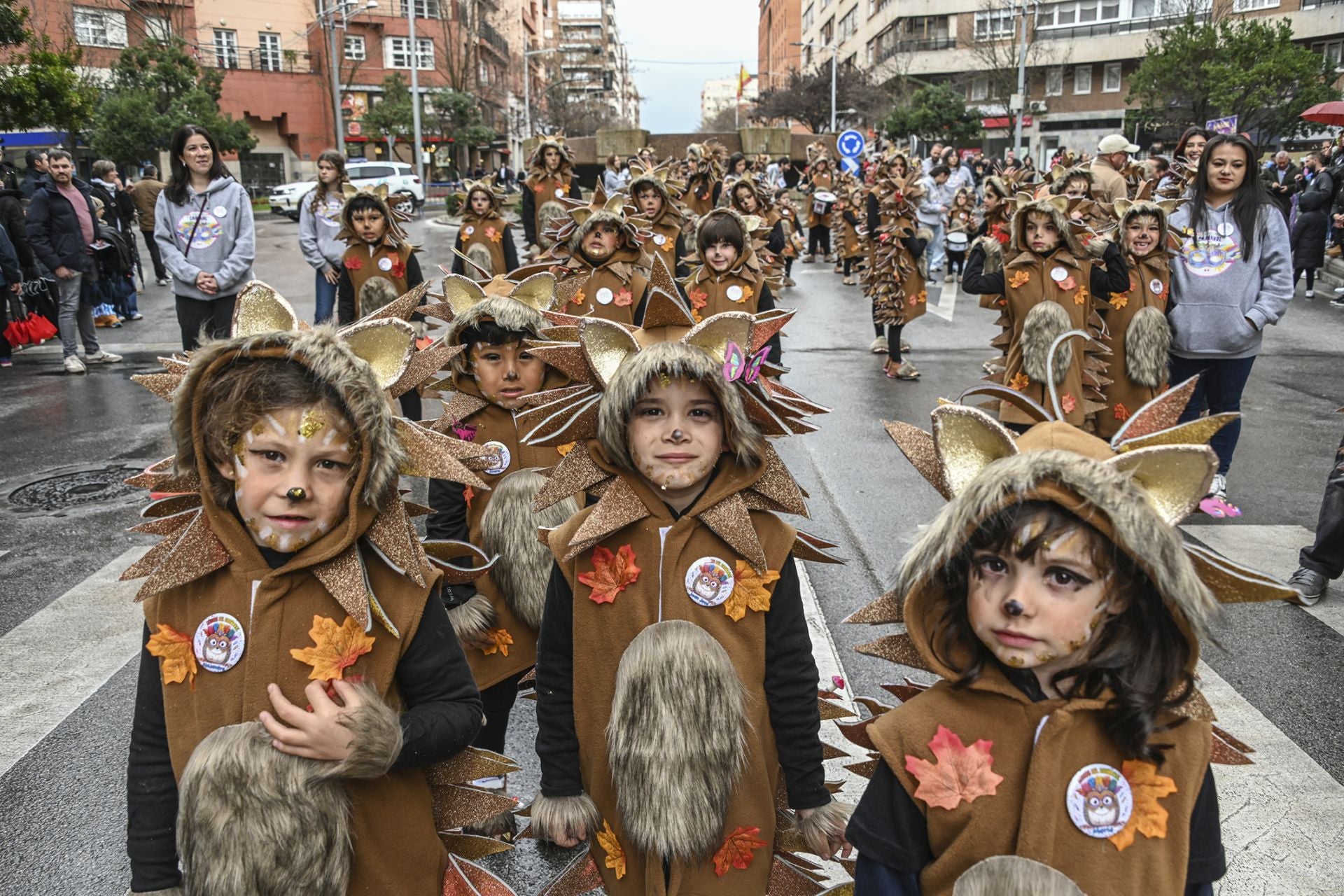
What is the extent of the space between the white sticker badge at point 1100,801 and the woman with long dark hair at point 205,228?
712 cm

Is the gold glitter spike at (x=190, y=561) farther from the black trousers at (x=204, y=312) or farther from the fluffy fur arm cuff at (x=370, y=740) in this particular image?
the black trousers at (x=204, y=312)

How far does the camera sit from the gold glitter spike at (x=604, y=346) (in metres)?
2.64

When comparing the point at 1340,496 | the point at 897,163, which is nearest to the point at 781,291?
the point at 897,163

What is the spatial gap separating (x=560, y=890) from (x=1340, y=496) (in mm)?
4205

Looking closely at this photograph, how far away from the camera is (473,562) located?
3.32 meters

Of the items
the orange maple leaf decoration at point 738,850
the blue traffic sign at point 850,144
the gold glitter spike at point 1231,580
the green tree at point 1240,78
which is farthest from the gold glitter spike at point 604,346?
the green tree at point 1240,78

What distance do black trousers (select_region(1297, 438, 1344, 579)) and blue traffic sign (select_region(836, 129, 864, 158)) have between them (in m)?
17.8

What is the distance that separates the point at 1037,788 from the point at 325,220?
Answer: 8863mm

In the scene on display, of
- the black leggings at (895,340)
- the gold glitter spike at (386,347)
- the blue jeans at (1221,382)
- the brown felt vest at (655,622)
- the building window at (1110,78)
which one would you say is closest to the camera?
the gold glitter spike at (386,347)

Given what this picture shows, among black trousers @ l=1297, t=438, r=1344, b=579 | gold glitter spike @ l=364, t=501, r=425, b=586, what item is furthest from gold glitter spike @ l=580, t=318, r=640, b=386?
black trousers @ l=1297, t=438, r=1344, b=579

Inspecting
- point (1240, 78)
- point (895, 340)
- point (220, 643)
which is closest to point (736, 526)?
point (220, 643)

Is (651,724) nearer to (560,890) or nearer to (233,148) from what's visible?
(560,890)

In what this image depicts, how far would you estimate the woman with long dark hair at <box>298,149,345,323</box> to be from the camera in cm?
948

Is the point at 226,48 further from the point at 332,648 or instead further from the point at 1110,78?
the point at 332,648
